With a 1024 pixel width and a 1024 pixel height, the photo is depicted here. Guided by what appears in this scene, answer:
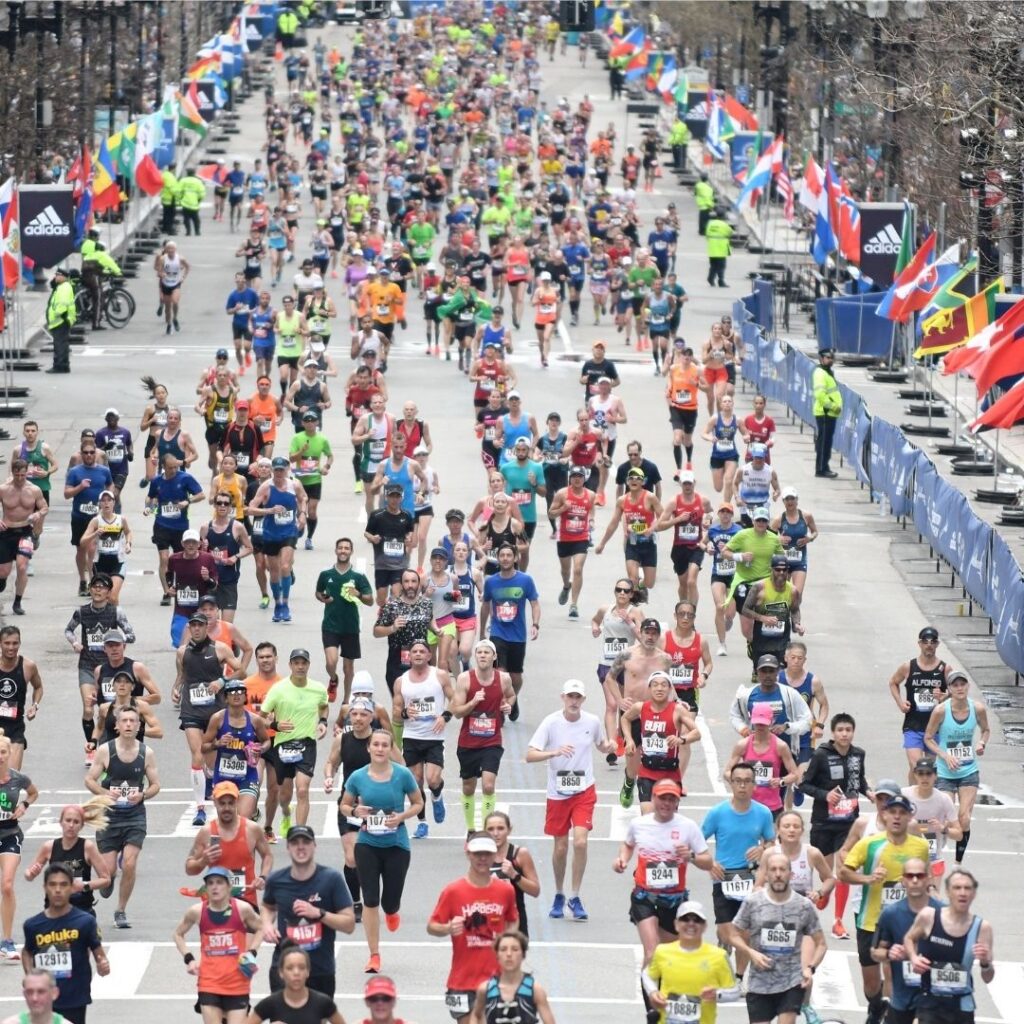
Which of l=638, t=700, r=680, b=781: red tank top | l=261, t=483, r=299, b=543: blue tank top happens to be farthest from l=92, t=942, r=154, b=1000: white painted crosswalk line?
l=261, t=483, r=299, b=543: blue tank top

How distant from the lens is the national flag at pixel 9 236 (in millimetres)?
37781

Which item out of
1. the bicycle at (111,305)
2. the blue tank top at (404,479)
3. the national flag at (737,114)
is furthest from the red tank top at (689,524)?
the national flag at (737,114)

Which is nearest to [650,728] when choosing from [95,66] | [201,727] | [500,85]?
[201,727]

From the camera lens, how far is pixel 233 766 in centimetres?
1930

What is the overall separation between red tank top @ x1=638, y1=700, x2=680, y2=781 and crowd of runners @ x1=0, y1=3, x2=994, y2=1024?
27 mm

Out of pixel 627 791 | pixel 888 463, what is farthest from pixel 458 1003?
pixel 888 463

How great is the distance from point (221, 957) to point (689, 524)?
11.9m

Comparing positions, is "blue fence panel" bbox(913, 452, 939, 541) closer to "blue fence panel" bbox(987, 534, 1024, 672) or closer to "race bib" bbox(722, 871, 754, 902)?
"blue fence panel" bbox(987, 534, 1024, 672)

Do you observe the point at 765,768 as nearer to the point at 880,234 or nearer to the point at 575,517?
the point at 575,517

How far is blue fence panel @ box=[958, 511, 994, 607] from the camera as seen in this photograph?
27938 mm

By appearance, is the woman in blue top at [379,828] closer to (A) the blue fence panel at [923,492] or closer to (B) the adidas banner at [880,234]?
(A) the blue fence panel at [923,492]

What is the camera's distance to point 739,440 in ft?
124

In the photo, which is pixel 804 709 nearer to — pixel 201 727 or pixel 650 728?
pixel 650 728

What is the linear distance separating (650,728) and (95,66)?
1972 inches
